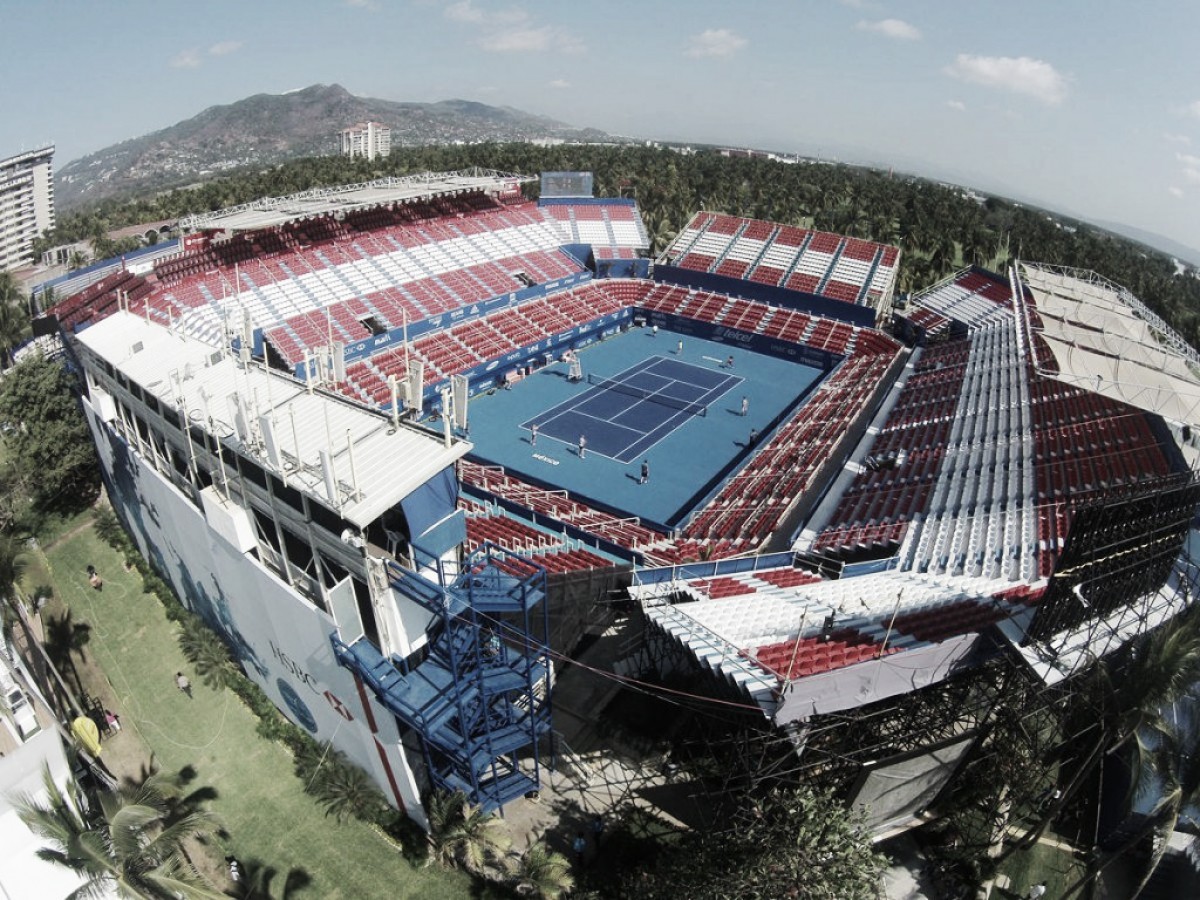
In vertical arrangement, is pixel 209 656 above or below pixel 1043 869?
below

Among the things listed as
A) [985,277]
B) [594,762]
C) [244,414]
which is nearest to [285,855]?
[594,762]

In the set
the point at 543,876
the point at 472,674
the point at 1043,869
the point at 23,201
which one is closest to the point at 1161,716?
the point at 1043,869

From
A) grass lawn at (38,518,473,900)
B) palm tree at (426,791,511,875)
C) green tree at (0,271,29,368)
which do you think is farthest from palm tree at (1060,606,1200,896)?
green tree at (0,271,29,368)

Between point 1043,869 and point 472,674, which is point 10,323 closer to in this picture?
point 472,674

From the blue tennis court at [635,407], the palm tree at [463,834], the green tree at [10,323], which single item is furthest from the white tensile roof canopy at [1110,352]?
the green tree at [10,323]

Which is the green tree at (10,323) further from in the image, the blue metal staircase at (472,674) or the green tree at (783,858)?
the green tree at (783,858)

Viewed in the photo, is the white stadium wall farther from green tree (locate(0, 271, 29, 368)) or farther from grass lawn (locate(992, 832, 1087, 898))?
green tree (locate(0, 271, 29, 368))
